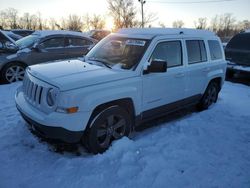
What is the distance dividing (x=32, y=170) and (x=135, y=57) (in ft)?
7.68

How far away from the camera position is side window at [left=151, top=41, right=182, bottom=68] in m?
4.65

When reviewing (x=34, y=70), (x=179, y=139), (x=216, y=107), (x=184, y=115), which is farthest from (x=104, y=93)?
(x=216, y=107)

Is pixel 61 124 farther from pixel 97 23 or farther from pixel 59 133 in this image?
pixel 97 23

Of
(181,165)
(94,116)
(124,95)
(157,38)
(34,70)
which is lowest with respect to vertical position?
(181,165)

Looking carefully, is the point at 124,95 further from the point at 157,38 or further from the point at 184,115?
the point at 184,115

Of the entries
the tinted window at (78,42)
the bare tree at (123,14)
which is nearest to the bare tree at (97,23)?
the bare tree at (123,14)

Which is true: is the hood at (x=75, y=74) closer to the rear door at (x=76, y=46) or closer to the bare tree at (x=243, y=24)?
the rear door at (x=76, y=46)

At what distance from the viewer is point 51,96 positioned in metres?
3.61

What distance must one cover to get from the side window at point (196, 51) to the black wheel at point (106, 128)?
6.69 ft

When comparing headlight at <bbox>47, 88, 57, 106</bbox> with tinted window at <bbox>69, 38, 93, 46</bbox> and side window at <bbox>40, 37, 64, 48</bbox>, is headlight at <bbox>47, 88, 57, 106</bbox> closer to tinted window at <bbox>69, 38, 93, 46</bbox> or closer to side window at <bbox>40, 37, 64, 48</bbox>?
side window at <bbox>40, 37, 64, 48</bbox>

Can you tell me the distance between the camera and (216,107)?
21.4 ft

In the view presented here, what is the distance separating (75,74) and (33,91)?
70cm

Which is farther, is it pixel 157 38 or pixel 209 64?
pixel 209 64

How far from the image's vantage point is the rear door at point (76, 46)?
30.2 feet
